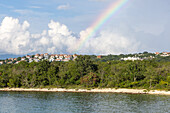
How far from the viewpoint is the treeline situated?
89.4 metres

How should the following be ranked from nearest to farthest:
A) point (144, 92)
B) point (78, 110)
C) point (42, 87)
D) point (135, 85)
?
point (78, 110) → point (144, 92) → point (135, 85) → point (42, 87)

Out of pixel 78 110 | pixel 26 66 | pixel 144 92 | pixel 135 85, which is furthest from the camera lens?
pixel 26 66

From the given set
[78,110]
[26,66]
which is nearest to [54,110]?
[78,110]

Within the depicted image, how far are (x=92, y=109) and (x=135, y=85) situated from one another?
42476mm

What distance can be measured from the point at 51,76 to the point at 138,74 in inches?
1457

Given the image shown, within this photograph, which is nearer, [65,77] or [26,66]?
[65,77]

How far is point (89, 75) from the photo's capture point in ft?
314

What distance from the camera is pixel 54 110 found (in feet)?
167

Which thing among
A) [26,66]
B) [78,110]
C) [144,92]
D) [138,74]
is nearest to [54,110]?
[78,110]

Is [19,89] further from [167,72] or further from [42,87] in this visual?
[167,72]

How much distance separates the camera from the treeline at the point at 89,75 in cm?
Result: 8938

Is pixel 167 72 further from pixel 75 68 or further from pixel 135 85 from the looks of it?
pixel 75 68

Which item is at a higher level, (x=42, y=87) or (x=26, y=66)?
(x=26, y=66)

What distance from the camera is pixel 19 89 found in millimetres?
101125
